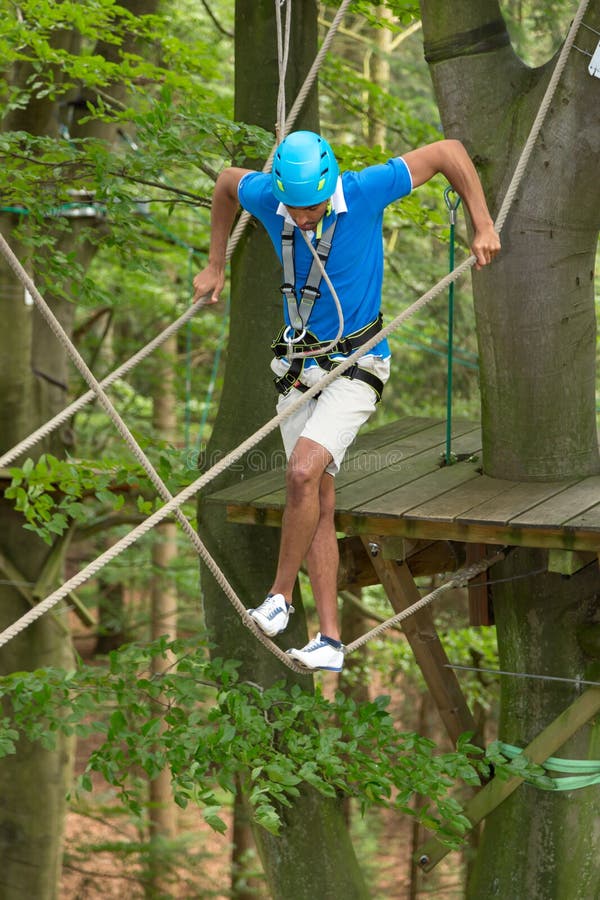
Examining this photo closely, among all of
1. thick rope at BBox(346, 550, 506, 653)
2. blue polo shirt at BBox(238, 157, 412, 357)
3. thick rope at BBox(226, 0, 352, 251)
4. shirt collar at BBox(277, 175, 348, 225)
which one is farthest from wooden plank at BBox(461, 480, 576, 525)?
thick rope at BBox(226, 0, 352, 251)

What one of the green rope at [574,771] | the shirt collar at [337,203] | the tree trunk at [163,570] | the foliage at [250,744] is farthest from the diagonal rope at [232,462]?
the tree trunk at [163,570]

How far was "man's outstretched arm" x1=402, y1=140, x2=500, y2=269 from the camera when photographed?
305cm

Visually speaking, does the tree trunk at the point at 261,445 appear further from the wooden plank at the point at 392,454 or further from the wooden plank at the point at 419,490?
the wooden plank at the point at 419,490

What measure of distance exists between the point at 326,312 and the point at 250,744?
1517mm

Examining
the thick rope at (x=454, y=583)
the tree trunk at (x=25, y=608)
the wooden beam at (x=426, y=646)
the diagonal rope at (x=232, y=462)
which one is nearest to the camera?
the diagonal rope at (x=232, y=462)

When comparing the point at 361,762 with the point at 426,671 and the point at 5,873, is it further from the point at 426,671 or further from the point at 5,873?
the point at 5,873

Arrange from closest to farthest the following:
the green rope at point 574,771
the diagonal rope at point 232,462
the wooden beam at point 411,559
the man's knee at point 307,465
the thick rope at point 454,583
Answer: the diagonal rope at point 232,462, the man's knee at point 307,465, the thick rope at point 454,583, the green rope at point 574,771, the wooden beam at point 411,559

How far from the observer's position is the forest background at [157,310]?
412 cm

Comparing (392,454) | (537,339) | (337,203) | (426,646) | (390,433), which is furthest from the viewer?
(390,433)

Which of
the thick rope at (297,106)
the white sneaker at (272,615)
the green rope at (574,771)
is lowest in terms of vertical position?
the green rope at (574,771)

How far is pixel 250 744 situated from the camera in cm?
355

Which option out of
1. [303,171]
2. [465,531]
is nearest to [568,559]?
[465,531]

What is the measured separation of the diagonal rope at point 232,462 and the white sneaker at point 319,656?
0.05 meters

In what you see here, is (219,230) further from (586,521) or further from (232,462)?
(586,521)
